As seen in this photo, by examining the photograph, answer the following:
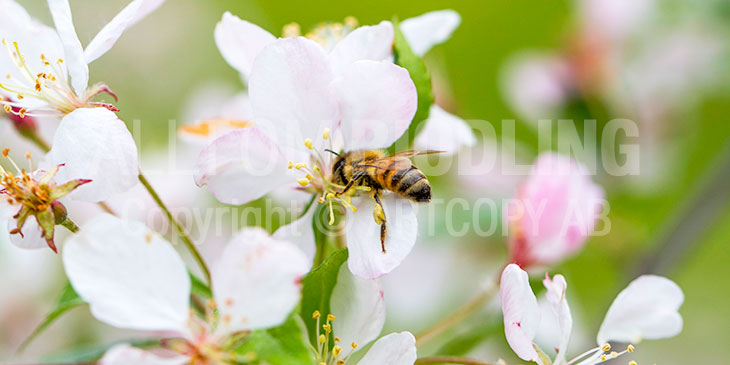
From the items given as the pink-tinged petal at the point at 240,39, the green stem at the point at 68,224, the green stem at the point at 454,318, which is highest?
the pink-tinged petal at the point at 240,39

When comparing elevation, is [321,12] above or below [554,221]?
above

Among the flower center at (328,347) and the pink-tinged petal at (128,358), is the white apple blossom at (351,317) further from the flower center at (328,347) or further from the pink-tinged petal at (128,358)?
the pink-tinged petal at (128,358)

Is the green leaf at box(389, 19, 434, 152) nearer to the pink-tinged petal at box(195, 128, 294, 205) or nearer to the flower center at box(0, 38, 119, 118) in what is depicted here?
the pink-tinged petal at box(195, 128, 294, 205)

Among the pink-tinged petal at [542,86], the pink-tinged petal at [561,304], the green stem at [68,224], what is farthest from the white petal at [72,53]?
the pink-tinged petal at [542,86]

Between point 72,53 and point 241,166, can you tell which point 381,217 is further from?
point 72,53

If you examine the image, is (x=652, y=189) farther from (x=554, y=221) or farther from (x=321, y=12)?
(x=321, y=12)

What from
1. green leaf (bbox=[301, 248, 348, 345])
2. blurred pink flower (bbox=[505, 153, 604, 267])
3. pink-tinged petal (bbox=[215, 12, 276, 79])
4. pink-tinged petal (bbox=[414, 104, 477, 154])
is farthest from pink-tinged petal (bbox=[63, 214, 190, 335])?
blurred pink flower (bbox=[505, 153, 604, 267])

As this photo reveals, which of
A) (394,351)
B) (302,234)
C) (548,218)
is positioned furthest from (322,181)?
(548,218)

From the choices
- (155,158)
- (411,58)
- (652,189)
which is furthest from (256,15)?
(411,58)
